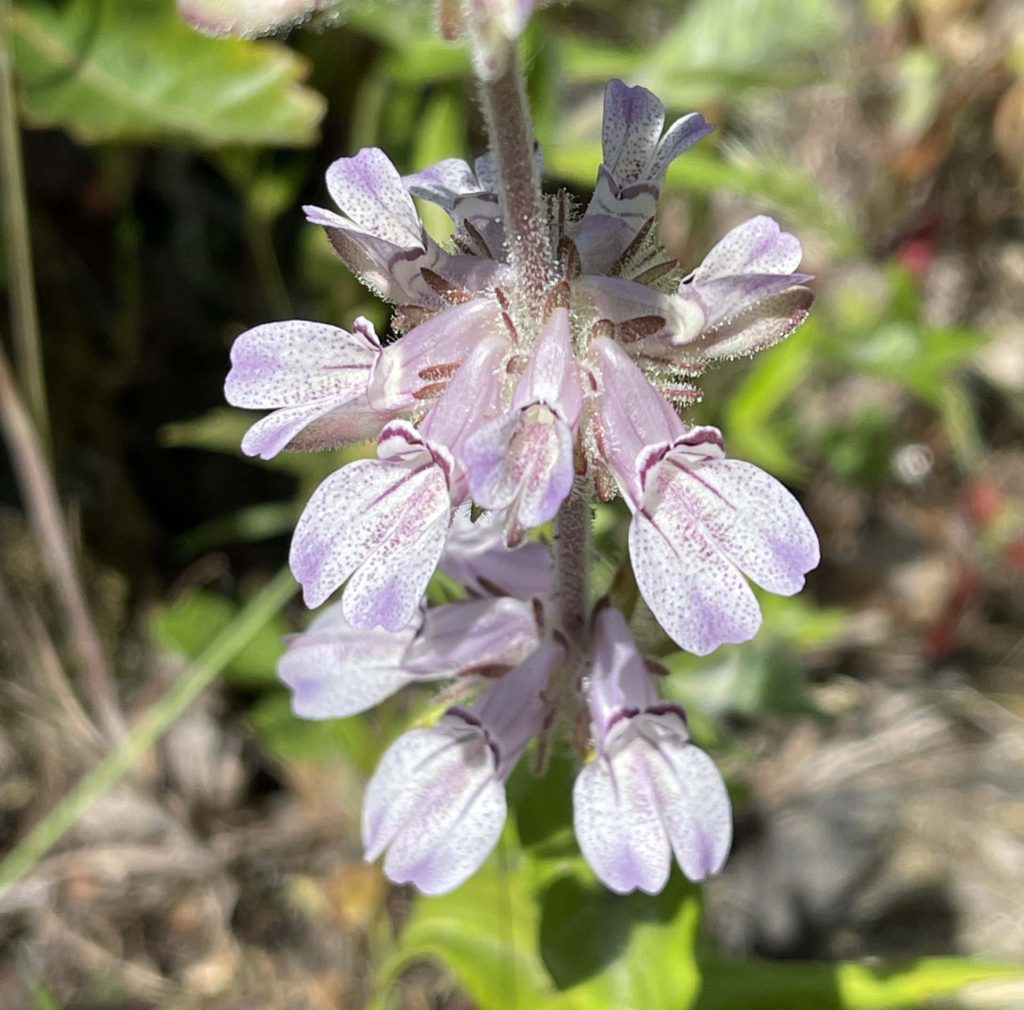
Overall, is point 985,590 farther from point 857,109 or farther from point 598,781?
point 598,781

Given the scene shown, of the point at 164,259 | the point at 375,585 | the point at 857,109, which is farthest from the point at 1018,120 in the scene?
the point at 375,585

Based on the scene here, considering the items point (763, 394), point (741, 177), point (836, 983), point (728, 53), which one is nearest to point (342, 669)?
point (836, 983)

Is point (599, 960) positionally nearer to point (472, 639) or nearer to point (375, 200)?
point (472, 639)

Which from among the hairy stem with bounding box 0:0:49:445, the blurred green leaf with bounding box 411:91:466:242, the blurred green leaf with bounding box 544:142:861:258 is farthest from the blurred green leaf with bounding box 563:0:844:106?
the hairy stem with bounding box 0:0:49:445

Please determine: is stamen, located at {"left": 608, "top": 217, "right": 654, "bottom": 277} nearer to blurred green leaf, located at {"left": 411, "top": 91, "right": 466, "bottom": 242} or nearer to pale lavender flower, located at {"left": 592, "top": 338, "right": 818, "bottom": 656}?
pale lavender flower, located at {"left": 592, "top": 338, "right": 818, "bottom": 656}

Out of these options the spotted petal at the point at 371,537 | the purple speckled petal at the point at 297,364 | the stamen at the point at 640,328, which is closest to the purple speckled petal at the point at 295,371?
the purple speckled petal at the point at 297,364

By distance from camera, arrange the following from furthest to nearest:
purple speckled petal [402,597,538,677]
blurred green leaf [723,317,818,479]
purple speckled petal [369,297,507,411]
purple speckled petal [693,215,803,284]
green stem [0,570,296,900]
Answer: blurred green leaf [723,317,818,479]
green stem [0,570,296,900]
purple speckled petal [402,597,538,677]
purple speckled petal [693,215,803,284]
purple speckled petal [369,297,507,411]
